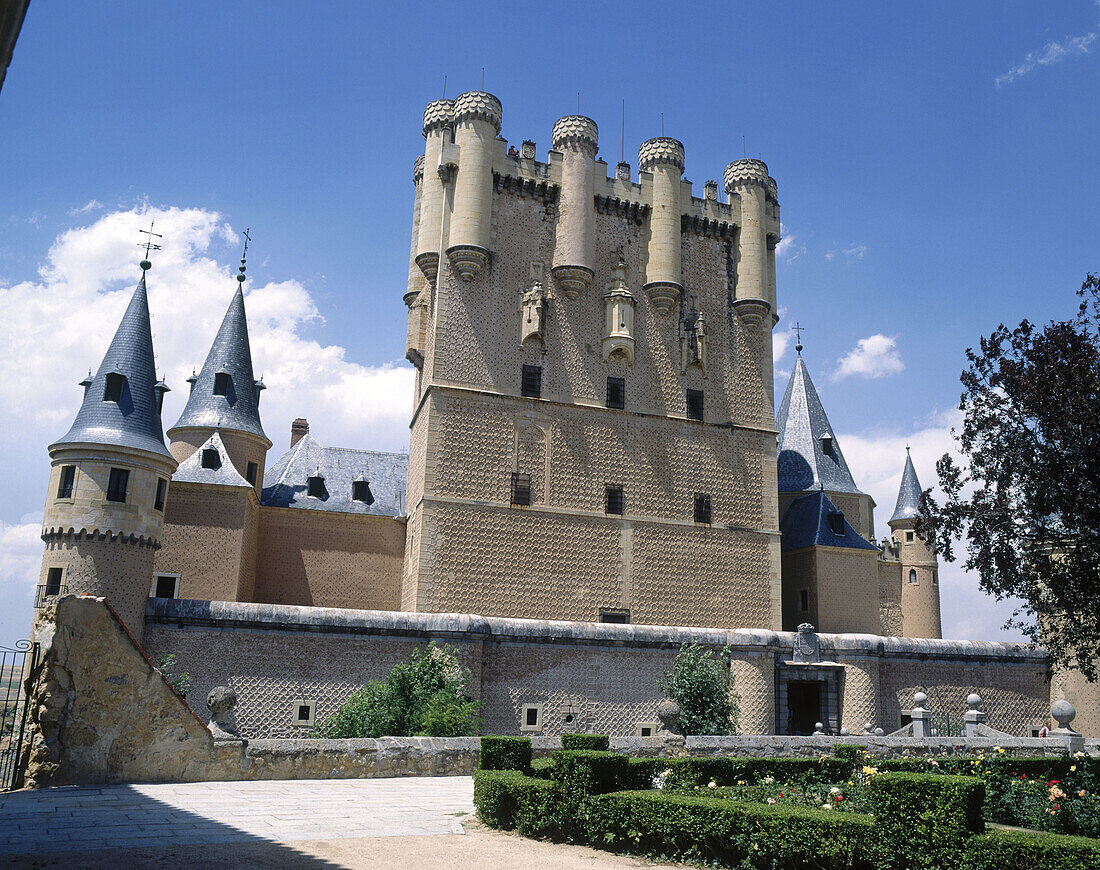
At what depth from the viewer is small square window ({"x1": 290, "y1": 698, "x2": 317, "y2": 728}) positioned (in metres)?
17.2

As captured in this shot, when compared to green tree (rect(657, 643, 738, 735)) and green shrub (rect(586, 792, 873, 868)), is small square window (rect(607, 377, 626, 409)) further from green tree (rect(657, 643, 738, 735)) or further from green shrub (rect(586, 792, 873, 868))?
green shrub (rect(586, 792, 873, 868))

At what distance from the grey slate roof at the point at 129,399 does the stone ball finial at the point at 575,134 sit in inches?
493

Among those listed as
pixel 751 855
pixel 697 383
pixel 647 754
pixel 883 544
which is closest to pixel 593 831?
pixel 751 855

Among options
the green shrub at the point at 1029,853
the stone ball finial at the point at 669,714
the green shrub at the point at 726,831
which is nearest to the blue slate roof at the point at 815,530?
the stone ball finial at the point at 669,714

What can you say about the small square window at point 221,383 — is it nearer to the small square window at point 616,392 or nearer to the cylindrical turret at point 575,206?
the cylindrical turret at point 575,206

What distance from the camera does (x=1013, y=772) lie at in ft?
43.4

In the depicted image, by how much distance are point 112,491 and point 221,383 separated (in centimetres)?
1032

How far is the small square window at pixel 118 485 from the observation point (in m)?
17.7

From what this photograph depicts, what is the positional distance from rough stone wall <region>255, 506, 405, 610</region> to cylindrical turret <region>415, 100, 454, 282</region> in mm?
7546

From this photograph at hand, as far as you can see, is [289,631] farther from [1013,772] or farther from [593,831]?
[1013,772]

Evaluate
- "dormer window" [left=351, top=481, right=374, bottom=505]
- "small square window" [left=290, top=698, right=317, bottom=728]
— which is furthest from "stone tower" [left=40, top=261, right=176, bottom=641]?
"dormer window" [left=351, top=481, right=374, bottom=505]

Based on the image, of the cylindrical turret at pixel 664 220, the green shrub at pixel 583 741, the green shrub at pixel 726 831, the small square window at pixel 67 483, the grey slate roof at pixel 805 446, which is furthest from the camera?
the grey slate roof at pixel 805 446

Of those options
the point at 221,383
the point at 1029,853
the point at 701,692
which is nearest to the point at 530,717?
the point at 701,692

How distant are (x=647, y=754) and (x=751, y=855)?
6181 mm
